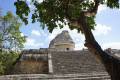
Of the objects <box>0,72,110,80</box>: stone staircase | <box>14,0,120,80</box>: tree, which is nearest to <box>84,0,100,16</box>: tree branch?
<box>14,0,120,80</box>: tree

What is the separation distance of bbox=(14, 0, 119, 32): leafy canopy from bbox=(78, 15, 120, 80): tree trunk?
37 centimetres

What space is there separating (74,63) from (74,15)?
983cm

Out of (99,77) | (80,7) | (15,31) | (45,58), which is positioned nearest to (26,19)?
(80,7)

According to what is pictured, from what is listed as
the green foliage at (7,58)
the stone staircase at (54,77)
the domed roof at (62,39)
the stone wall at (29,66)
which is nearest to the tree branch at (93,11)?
the stone staircase at (54,77)

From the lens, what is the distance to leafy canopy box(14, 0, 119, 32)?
9781 mm

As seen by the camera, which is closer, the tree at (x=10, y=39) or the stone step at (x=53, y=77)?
the stone step at (x=53, y=77)

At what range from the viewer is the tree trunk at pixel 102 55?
902 cm

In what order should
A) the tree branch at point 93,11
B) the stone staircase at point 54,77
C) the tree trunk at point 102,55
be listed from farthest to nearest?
the stone staircase at point 54,77 → the tree branch at point 93,11 → the tree trunk at point 102,55

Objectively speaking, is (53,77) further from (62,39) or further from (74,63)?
(62,39)

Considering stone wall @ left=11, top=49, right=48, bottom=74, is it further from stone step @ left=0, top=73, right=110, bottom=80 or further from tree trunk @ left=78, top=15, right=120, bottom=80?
tree trunk @ left=78, top=15, right=120, bottom=80

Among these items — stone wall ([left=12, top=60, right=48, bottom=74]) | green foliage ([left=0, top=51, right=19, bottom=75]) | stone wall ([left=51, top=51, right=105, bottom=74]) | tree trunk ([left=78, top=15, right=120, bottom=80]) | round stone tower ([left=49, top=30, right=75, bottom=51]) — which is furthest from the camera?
round stone tower ([left=49, top=30, right=75, bottom=51])

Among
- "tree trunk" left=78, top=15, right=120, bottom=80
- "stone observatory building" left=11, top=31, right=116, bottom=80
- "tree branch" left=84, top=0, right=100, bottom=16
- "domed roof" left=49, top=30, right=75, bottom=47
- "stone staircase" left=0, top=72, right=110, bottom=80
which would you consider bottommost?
"domed roof" left=49, top=30, right=75, bottom=47

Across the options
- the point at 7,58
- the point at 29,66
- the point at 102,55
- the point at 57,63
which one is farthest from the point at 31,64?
the point at 102,55

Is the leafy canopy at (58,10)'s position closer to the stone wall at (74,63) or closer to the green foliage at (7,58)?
the stone wall at (74,63)
